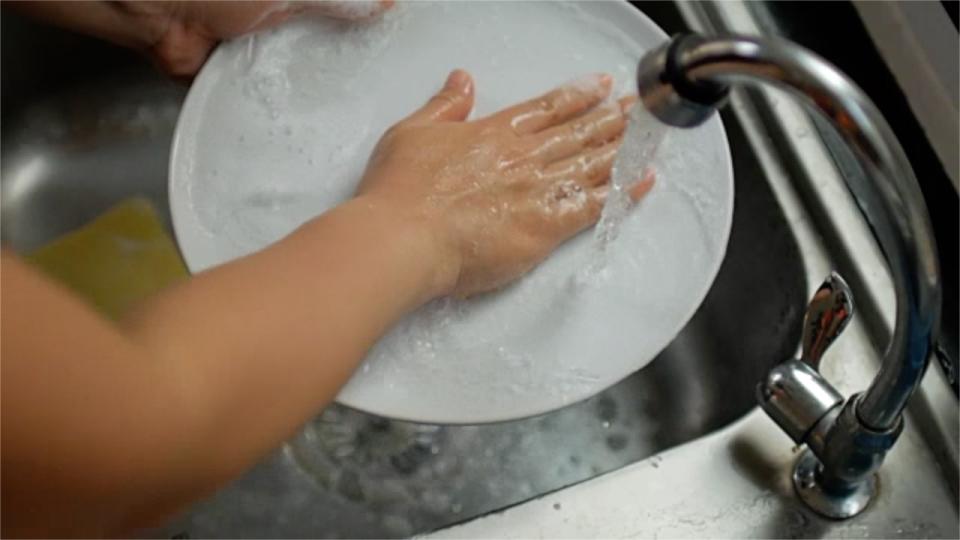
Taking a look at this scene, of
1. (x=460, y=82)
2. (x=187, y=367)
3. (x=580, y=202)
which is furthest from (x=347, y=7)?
(x=187, y=367)

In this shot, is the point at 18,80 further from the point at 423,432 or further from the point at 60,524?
the point at 60,524

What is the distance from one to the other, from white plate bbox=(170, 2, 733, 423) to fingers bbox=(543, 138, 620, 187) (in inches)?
1.3

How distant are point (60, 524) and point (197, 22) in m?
0.37

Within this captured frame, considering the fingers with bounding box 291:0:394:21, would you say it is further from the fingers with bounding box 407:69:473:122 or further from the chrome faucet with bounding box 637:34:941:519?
the chrome faucet with bounding box 637:34:941:519

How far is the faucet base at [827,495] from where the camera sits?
25.2 inches

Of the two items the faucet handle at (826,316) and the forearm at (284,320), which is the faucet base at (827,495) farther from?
the forearm at (284,320)

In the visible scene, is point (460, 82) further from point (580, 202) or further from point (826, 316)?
point (826, 316)

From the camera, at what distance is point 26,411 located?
377mm

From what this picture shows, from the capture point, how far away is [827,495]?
641 mm

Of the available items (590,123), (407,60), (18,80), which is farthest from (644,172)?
(18,80)

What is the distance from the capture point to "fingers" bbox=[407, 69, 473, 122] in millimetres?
666

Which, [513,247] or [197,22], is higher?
[197,22]

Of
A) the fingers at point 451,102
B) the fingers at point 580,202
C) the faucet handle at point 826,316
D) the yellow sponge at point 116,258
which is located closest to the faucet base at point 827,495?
the faucet handle at point 826,316

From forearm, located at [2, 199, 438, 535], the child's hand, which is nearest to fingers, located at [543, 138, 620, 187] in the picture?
Result: the child's hand
